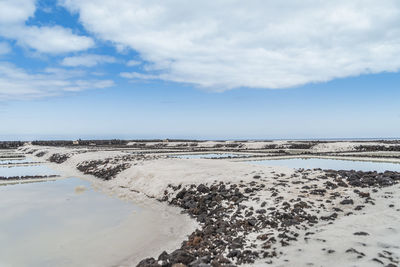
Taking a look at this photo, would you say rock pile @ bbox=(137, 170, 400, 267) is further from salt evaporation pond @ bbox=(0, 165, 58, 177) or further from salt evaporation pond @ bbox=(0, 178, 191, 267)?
salt evaporation pond @ bbox=(0, 165, 58, 177)

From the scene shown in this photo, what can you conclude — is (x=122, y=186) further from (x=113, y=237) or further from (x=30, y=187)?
(x=113, y=237)

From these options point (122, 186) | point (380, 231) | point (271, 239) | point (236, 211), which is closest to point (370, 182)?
point (380, 231)

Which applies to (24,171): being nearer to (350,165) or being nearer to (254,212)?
(254,212)

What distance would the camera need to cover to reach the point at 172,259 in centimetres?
772

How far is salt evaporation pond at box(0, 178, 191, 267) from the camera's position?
908cm

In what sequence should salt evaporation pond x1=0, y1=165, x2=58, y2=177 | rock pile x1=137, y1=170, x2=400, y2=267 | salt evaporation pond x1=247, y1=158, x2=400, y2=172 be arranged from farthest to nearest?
1. salt evaporation pond x1=0, y1=165, x2=58, y2=177
2. salt evaporation pond x1=247, y1=158, x2=400, y2=172
3. rock pile x1=137, y1=170, x2=400, y2=267

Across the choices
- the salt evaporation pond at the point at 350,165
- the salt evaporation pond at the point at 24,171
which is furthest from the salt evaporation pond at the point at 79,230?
the salt evaporation pond at the point at 350,165

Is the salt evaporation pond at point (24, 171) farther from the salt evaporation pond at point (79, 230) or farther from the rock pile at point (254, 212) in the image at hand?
the rock pile at point (254, 212)

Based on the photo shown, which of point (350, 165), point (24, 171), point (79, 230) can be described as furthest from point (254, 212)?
point (24, 171)

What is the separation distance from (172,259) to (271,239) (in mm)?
3264

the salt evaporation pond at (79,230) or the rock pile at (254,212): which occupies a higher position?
the rock pile at (254,212)

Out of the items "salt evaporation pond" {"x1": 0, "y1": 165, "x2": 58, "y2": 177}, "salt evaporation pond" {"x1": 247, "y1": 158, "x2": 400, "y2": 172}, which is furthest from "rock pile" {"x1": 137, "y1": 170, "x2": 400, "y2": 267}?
"salt evaporation pond" {"x1": 0, "y1": 165, "x2": 58, "y2": 177}

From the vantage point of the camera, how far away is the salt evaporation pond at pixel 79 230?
29.8 feet

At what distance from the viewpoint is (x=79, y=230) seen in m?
11.6
